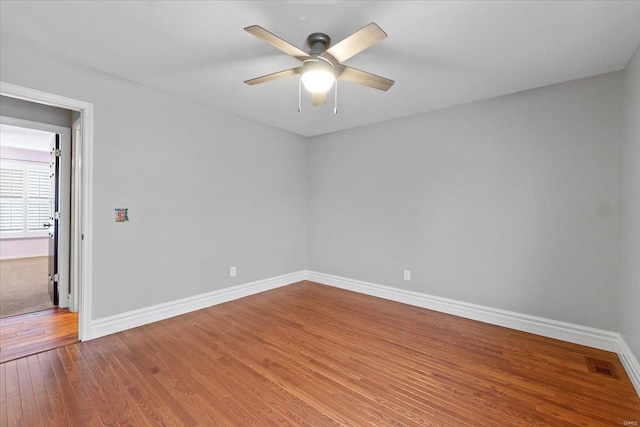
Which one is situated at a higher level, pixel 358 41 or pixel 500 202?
pixel 358 41

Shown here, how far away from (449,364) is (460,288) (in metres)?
1.30

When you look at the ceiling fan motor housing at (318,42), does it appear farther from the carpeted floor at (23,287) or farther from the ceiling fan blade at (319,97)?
the carpeted floor at (23,287)

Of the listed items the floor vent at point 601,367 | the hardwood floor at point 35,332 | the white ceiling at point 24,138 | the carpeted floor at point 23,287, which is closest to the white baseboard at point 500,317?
the floor vent at point 601,367

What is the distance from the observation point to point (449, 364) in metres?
2.31

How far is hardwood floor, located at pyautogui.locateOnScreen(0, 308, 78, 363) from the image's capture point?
2.45m

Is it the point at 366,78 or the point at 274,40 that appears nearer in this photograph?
the point at 274,40

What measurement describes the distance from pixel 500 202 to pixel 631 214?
3.32ft

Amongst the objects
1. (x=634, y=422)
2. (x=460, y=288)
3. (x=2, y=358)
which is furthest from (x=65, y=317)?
(x=634, y=422)

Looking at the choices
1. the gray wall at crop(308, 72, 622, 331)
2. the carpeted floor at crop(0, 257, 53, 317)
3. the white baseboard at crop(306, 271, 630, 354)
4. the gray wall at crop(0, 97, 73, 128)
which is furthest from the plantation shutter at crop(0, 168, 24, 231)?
the white baseboard at crop(306, 271, 630, 354)

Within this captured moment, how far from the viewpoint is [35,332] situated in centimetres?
279

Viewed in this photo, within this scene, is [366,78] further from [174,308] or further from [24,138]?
[24,138]

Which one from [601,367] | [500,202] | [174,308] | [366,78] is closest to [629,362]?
[601,367]

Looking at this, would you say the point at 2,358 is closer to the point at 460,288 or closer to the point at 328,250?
the point at 328,250

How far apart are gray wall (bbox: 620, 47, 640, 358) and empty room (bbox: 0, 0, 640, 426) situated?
0.03 meters
